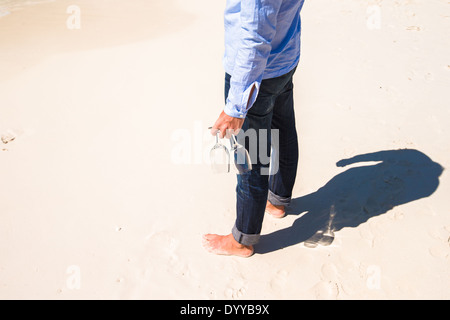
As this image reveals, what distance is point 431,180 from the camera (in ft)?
8.14

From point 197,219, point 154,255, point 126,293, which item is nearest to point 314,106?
point 197,219

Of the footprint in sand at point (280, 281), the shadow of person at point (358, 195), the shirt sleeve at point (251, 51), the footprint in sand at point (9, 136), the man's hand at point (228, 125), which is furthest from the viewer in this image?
the footprint in sand at point (9, 136)

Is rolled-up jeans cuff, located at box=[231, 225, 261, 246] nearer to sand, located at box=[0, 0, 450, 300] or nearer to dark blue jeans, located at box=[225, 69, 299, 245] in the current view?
dark blue jeans, located at box=[225, 69, 299, 245]

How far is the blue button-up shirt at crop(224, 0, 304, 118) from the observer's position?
1.33m

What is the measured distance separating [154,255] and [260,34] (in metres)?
1.27

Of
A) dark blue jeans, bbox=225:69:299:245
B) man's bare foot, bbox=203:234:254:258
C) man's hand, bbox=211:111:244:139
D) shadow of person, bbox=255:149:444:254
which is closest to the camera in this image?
man's hand, bbox=211:111:244:139

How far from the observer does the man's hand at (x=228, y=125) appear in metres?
1.54

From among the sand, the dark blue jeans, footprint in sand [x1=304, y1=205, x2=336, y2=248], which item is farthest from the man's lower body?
footprint in sand [x1=304, y1=205, x2=336, y2=248]

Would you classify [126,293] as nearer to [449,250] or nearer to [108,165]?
[108,165]

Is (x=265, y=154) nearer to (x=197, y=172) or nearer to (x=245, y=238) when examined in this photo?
(x=245, y=238)

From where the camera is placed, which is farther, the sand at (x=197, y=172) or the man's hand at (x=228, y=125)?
the sand at (x=197, y=172)

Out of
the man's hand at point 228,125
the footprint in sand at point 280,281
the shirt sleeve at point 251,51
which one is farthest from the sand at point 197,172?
the shirt sleeve at point 251,51

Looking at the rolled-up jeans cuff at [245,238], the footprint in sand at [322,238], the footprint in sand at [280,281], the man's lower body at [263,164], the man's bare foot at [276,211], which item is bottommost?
the footprint in sand at [280,281]

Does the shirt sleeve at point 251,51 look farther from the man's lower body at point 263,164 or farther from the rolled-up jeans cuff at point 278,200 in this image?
the rolled-up jeans cuff at point 278,200
